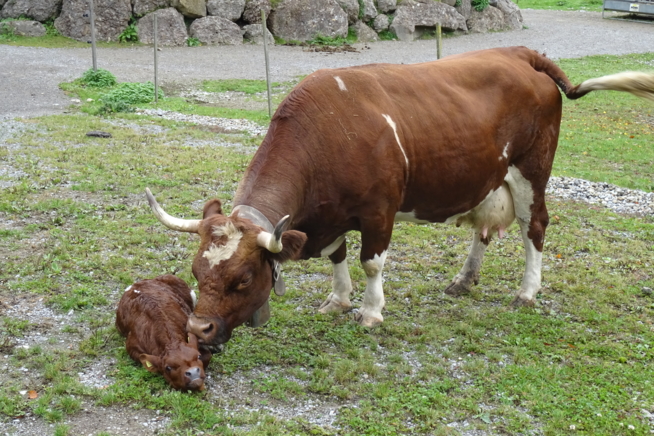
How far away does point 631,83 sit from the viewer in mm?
7215

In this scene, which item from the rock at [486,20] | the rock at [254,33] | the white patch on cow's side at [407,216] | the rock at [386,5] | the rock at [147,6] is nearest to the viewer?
the white patch on cow's side at [407,216]

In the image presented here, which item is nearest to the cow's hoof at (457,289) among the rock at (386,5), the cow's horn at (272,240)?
the cow's horn at (272,240)

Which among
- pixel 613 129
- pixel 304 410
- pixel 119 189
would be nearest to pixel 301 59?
pixel 613 129

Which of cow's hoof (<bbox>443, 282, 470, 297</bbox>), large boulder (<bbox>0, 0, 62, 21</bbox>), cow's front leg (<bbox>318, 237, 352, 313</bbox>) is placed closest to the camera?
cow's front leg (<bbox>318, 237, 352, 313</bbox>)

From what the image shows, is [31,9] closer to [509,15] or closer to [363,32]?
[363,32]

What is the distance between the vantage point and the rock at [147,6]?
2438cm

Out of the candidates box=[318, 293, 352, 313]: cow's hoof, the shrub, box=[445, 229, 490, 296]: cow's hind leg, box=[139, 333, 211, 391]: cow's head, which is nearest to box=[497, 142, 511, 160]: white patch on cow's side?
box=[445, 229, 490, 296]: cow's hind leg

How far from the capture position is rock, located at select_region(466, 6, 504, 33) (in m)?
29.6

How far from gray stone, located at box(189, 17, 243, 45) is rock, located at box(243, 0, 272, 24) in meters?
0.60

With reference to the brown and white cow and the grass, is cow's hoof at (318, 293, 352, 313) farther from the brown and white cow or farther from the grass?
the grass

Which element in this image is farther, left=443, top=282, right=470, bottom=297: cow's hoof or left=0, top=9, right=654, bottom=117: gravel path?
left=0, top=9, right=654, bottom=117: gravel path

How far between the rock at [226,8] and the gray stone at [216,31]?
0.23m

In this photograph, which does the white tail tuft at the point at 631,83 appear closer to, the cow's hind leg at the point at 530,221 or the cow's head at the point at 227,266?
the cow's hind leg at the point at 530,221

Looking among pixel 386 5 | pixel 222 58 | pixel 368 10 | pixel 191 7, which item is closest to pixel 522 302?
pixel 222 58
